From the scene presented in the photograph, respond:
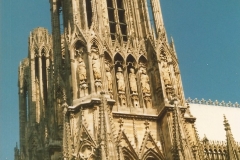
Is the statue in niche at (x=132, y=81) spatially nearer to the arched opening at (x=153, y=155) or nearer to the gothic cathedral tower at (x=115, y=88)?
the gothic cathedral tower at (x=115, y=88)

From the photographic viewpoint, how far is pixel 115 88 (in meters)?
27.8

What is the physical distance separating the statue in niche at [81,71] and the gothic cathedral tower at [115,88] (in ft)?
0.14

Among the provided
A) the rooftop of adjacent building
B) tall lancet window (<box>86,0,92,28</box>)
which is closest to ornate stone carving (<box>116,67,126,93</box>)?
tall lancet window (<box>86,0,92,28</box>)

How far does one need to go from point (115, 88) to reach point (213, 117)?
33.7 feet

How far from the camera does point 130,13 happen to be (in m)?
30.4

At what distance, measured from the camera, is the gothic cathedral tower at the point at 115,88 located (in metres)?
25.0

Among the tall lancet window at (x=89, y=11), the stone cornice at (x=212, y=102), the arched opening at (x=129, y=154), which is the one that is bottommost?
the arched opening at (x=129, y=154)

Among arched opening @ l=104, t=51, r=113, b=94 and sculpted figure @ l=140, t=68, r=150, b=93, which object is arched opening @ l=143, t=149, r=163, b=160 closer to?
sculpted figure @ l=140, t=68, r=150, b=93

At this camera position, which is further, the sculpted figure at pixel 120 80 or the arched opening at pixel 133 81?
the sculpted figure at pixel 120 80

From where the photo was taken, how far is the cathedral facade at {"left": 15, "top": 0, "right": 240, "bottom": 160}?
25.0 m

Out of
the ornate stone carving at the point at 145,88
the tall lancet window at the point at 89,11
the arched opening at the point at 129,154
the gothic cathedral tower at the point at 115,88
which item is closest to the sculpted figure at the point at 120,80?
the gothic cathedral tower at the point at 115,88

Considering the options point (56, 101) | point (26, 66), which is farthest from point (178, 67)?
point (26, 66)

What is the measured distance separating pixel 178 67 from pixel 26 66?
17.0 m

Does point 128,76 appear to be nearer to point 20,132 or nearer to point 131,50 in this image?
point 131,50
